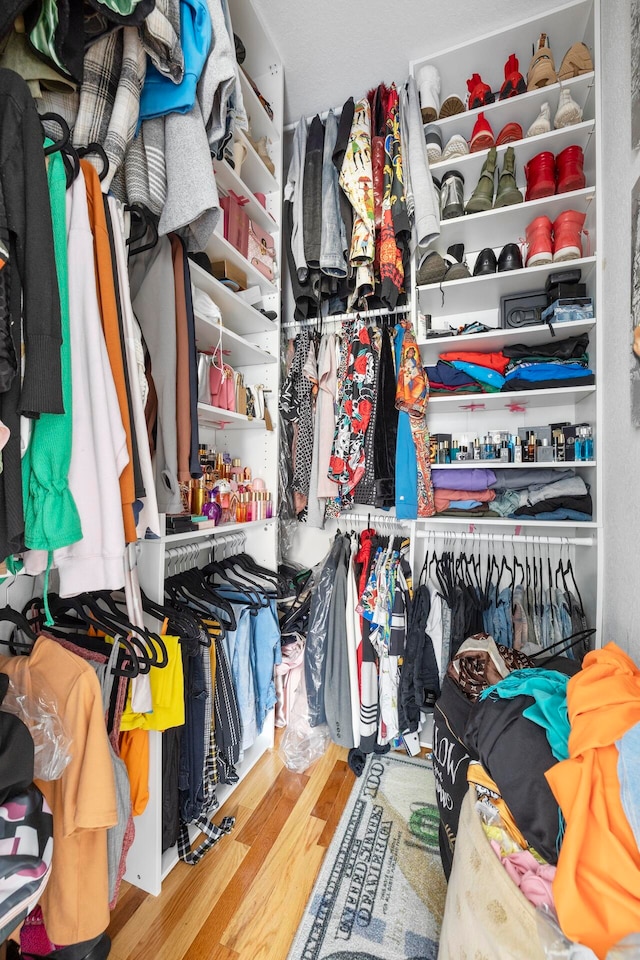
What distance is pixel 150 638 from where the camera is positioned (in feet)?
3.47

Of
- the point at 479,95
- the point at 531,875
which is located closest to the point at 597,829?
the point at 531,875

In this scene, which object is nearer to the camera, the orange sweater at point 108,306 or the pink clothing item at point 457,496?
the orange sweater at point 108,306

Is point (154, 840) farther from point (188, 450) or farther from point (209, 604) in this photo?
point (188, 450)

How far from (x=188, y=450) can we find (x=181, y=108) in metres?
0.86

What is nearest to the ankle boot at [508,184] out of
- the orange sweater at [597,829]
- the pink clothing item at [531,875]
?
the orange sweater at [597,829]

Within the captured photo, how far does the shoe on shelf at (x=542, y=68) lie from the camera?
61.2 inches

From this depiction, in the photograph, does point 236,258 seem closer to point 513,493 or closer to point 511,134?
point 511,134

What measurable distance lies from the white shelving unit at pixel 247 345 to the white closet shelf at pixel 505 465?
2.61 ft

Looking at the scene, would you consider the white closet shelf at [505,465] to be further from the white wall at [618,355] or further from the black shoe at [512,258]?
the black shoe at [512,258]

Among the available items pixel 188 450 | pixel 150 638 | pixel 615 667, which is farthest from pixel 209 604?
pixel 615 667

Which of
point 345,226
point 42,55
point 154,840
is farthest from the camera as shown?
point 345,226

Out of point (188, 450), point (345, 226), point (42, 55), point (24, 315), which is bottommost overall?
point (188, 450)

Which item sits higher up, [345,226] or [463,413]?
[345,226]

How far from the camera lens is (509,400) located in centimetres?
177
